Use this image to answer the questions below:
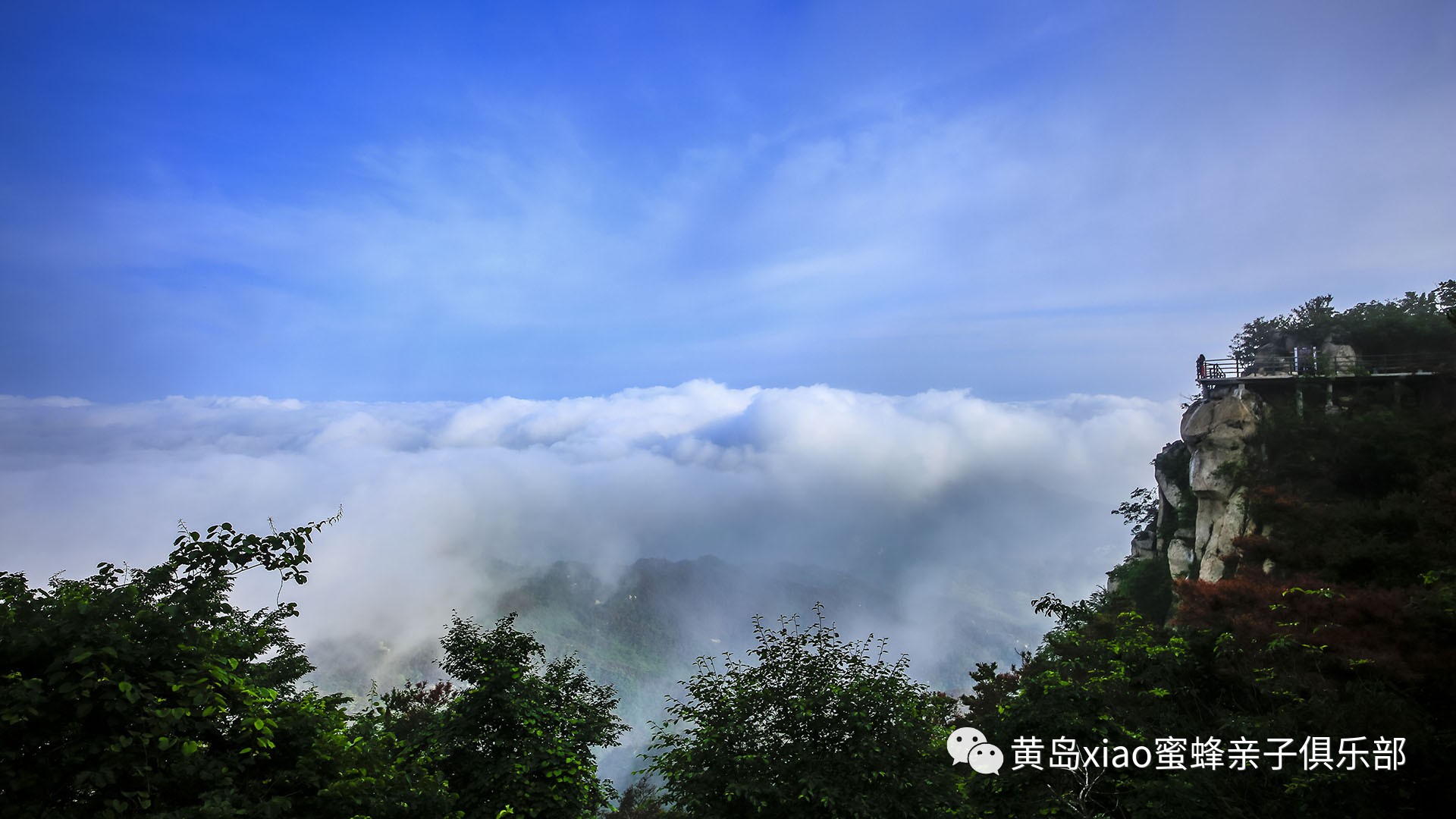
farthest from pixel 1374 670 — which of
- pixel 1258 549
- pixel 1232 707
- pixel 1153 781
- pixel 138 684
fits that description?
pixel 138 684

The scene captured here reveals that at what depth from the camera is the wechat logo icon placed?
38.4 feet

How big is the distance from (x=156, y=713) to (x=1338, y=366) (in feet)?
119

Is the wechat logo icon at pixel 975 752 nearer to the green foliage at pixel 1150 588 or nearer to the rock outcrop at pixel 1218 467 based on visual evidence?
the rock outcrop at pixel 1218 467

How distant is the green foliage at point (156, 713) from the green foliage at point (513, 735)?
407 cm

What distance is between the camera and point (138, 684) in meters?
5.33

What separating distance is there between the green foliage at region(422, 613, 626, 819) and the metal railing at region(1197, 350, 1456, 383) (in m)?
28.0

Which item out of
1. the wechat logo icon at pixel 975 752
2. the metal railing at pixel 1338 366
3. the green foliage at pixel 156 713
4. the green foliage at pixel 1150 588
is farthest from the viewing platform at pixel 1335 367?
the green foliage at pixel 156 713

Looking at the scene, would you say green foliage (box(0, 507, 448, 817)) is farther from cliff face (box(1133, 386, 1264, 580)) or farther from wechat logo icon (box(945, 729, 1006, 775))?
cliff face (box(1133, 386, 1264, 580))

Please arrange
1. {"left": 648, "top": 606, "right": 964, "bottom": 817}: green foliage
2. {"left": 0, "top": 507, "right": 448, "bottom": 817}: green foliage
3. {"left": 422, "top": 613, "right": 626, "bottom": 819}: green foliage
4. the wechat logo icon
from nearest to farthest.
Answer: {"left": 0, "top": 507, "right": 448, "bottom": 817}: green foliage, {"left": 648, "top": 606, "right": 964, "bottom": 817}: green foliage, {"left": 422, "top": 613, "right": 626, "bottom": 819}: green foliage, the wechat logo icon

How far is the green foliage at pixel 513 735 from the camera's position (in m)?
10.8

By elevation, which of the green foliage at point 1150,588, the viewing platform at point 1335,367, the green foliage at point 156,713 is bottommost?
the green foliage at point 156,713

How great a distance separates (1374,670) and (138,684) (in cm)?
1672

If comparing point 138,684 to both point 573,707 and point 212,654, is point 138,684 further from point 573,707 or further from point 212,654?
point 573,707

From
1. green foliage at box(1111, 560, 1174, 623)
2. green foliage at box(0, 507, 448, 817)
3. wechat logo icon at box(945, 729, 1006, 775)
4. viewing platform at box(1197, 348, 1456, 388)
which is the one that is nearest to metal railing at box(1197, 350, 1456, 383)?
viewing platform at box(1197, 348, 1456, 388)
